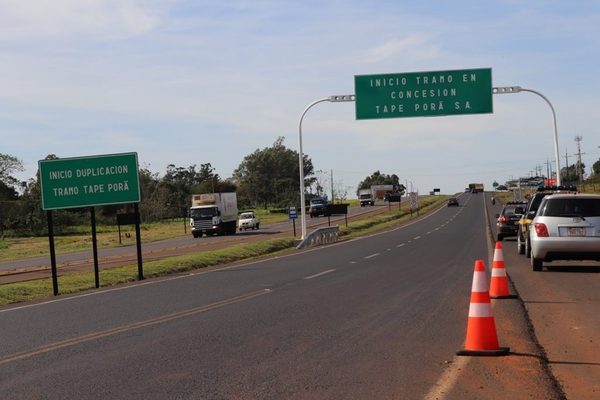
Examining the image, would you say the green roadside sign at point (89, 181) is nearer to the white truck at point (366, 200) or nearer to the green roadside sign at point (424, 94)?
the green roadside sign at point (424, 94)

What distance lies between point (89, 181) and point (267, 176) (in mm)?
155374

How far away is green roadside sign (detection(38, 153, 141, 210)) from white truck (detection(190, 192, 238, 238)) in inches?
1525

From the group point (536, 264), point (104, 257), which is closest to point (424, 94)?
point (536, 264)

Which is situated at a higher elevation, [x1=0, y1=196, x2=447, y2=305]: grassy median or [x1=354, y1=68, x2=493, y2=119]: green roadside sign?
[x1=354, y1=68, x2=493, y2=119]: green roadside sign

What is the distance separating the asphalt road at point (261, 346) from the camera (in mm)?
6918

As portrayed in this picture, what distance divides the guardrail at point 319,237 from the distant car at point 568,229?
20.4m

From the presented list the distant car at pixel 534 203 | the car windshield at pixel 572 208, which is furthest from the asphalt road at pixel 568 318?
the distant car at pixel 534 203

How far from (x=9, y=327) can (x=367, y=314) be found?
5.73m

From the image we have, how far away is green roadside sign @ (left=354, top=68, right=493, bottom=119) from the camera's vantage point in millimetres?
33469

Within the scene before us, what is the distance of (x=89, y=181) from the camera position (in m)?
21.2

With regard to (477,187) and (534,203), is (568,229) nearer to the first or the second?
(534,203)

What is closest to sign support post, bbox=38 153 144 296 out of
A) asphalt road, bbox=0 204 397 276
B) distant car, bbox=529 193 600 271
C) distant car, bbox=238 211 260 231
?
asphalt road, bbox=0 204 397 276

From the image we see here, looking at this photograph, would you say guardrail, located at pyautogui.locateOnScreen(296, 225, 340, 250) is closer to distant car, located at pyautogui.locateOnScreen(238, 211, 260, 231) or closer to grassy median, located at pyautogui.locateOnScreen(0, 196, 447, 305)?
grassy median, located at pyautogui.locateOnScreen(0, 196, 447, 305)

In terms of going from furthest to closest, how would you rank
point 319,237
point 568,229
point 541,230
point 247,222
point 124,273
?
point 247,222, point 319,237, point 124,273, point 541,230, point 568,229
